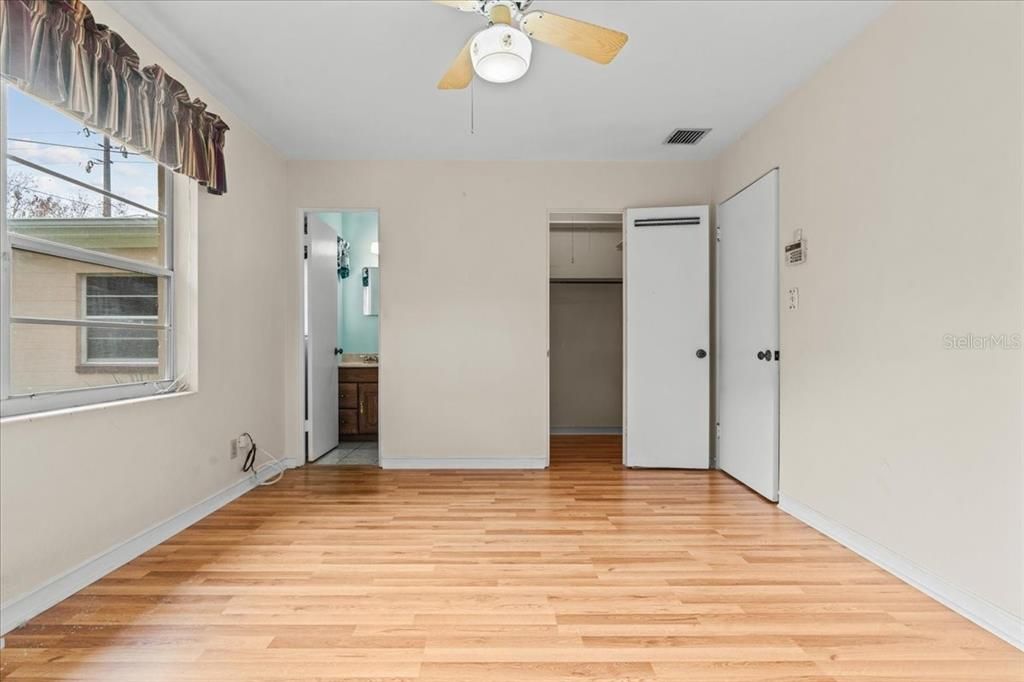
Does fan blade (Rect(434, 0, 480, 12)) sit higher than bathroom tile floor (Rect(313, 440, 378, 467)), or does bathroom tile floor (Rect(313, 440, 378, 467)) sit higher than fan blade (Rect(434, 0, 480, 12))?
fan blade (Rect(434, 0, 480, 12))

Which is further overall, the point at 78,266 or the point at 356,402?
the point at 356,402

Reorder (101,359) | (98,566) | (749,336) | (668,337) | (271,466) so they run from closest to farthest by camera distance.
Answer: (98,566) < (101,359) < (749,336) < (271,466) < (668,337)

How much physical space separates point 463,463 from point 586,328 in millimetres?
2392

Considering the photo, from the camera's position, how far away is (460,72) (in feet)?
7.10

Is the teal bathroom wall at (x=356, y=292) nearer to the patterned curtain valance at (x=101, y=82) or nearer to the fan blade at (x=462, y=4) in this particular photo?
the patterned curtain valance at (x=101, y=82)

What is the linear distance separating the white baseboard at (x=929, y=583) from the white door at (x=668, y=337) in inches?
48.9

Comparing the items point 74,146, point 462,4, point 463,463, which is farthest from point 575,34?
point 463,463

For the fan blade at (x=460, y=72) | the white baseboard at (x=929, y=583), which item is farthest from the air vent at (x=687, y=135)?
the white baseboard at (x=929, y=583)

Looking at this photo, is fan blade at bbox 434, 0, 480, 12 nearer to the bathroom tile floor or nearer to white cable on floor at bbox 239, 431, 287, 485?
white cable on floor at bbox 239, 431, 287, 485

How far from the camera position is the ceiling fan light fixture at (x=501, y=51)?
1844 mm

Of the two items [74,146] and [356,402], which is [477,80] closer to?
[74,146]

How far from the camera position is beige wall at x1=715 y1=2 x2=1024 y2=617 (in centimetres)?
172

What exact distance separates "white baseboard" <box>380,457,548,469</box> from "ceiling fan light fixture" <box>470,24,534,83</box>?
300 cm

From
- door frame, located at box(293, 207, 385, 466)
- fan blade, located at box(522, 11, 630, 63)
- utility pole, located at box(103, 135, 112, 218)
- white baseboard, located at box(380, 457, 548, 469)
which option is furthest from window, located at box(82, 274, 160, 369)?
fan blade, located at box(522, 11, 630, 63)
